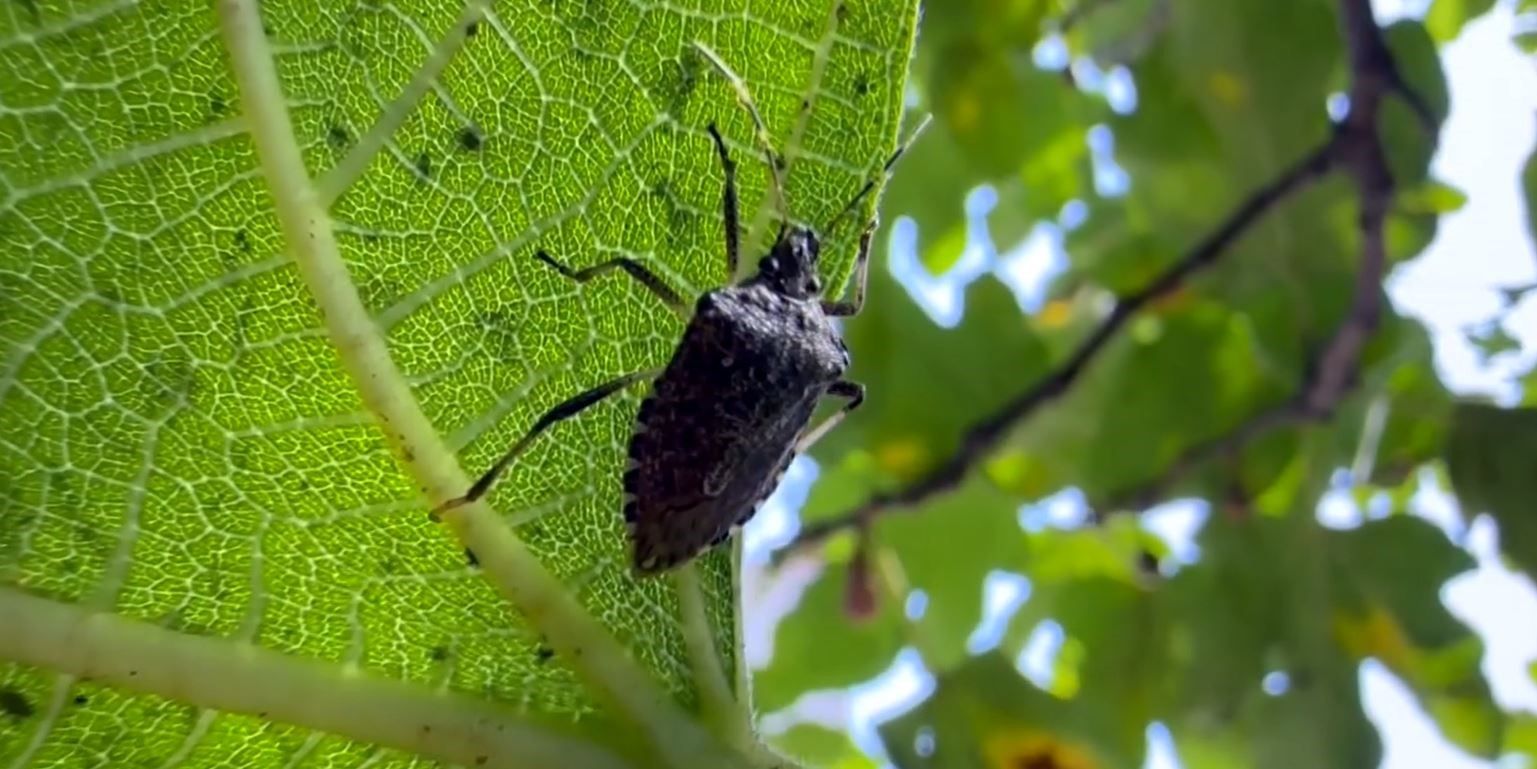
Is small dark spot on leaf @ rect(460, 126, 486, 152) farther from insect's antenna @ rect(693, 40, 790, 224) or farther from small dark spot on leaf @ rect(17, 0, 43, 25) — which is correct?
small dark spot on leaf @ rect(17, 0, 43, 25)

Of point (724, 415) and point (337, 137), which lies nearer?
point (337, 137)

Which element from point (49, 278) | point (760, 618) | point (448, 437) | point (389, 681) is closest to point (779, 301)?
point (448, 437)

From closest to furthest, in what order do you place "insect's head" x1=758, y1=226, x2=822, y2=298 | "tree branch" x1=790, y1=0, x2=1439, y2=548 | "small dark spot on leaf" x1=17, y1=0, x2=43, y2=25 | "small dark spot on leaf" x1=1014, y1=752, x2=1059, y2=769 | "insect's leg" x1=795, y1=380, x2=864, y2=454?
"small dark spot on leaf" x1=17, y1=0, x2=43, y2=25, "insect's head" x1=758, y1=226, x2=822, y2=298, "insect's leg" x1=795, y1=380, x2=864, y2=454, "small dark spot on leaf" x1=1014, y1=752, x2=1059, y2=769, "tree branch" x1=790, y1=0, x2=1439, y2=548

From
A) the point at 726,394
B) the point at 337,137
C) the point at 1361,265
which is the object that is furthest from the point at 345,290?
the point at 1361,265

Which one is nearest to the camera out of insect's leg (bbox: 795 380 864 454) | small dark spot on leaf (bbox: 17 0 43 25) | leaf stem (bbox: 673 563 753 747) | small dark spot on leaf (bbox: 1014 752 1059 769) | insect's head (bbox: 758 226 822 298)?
small dark spot on leaf (bbox: 17 0 43 25)

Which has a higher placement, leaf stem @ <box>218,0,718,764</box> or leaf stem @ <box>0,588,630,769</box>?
leaf stem @ <box>218,0,718,764</box>

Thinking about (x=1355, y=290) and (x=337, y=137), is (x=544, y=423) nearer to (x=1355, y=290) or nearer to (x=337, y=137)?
(x=337, y=137)

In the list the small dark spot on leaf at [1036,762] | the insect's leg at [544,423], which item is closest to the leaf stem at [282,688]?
the insect's leg at [544,423]

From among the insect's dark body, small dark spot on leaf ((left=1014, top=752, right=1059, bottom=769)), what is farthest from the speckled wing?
small dark spot on leaf ((left=1014, top=752, right=1059, bottom=769))
